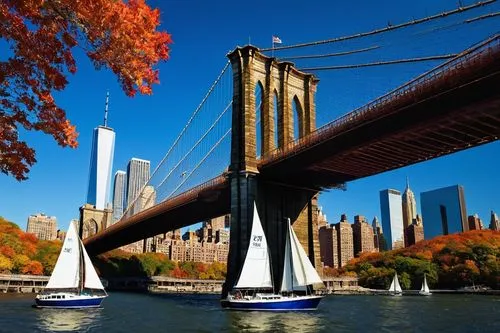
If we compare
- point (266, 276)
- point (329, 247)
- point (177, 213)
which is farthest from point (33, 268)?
point (329, 247)

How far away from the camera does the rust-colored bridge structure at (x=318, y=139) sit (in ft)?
89.3

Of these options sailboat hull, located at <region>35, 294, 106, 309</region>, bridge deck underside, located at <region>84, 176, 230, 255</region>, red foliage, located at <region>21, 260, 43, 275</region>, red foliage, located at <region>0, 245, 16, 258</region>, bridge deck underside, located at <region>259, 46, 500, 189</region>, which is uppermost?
bridge deck underside, located at <region>259, 46, 500, 189</region>

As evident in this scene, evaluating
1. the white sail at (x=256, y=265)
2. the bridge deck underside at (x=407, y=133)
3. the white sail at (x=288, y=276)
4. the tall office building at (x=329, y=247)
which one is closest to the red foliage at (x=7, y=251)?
the bridge deck underside at (x=407, y=133)

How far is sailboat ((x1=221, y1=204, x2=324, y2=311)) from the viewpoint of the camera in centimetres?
3459

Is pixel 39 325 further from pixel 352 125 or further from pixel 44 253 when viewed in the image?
pixel 44 253

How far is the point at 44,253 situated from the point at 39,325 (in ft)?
265

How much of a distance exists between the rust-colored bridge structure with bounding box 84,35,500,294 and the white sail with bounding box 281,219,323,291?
4656 mm

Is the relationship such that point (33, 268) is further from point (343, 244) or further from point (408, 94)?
point (343, 244)

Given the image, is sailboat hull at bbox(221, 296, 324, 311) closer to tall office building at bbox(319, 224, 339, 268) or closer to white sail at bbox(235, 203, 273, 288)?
white sail at bbox(235, 203, 273, 288)

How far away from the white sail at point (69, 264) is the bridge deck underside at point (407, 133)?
700 inches

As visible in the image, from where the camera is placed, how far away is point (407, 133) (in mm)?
31094

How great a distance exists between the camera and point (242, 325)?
26.7 metres

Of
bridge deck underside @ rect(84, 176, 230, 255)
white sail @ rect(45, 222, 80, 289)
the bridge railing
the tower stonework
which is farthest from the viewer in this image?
the tower stonework

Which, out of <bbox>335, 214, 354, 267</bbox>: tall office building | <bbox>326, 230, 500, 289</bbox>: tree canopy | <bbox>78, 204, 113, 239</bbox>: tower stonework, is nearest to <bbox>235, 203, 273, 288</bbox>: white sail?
<bbox>326, 230, 500, 289</bbox>: tree canopy
